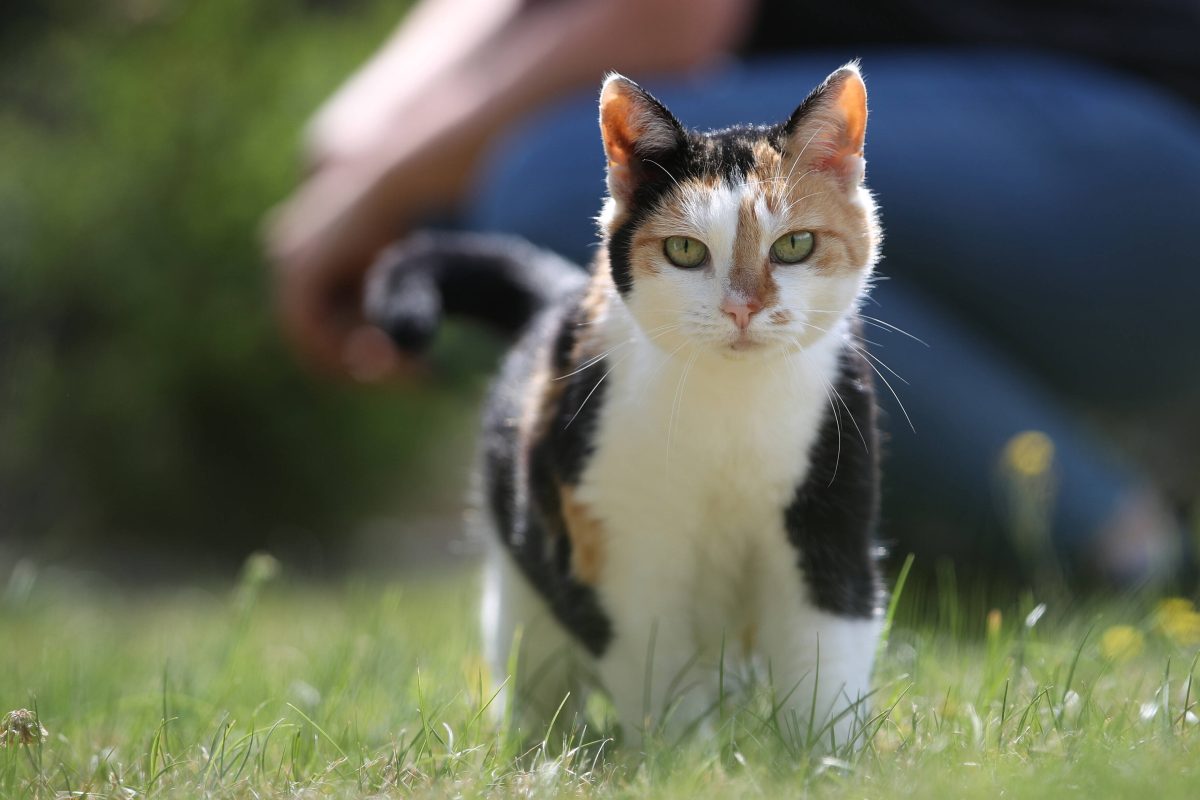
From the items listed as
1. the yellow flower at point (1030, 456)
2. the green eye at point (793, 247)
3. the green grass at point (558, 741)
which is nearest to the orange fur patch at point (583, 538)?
the green grass at point (558, 741)

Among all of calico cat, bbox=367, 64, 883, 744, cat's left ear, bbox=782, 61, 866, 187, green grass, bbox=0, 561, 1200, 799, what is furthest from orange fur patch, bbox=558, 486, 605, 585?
cat's left ear, bbox=782, 61, 866, 187

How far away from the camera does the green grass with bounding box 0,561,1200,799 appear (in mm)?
1483

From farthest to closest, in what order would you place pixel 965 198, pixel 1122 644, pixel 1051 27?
pixel 1051 27 < pixel 965 198 < pixel 1122 644

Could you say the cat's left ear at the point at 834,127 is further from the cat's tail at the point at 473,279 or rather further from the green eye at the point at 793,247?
the cat's tail at the point at 473,279

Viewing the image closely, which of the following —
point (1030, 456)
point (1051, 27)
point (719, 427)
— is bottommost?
point (1030, 456)

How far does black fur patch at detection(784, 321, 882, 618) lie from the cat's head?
0.15 meters

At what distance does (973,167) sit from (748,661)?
1651 millimetres

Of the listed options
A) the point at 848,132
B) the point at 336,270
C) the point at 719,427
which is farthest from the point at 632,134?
the point at 336,270

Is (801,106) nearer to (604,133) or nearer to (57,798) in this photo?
(604,133)

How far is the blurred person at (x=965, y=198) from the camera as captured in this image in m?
3.02

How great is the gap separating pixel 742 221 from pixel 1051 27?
6.84ft

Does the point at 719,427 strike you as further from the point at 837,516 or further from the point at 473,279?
the point at 473,279

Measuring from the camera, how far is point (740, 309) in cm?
158

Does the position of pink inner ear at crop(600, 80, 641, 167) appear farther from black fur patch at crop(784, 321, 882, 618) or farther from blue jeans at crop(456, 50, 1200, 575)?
blue jeans at crop(456, 50, 1200, 575)
